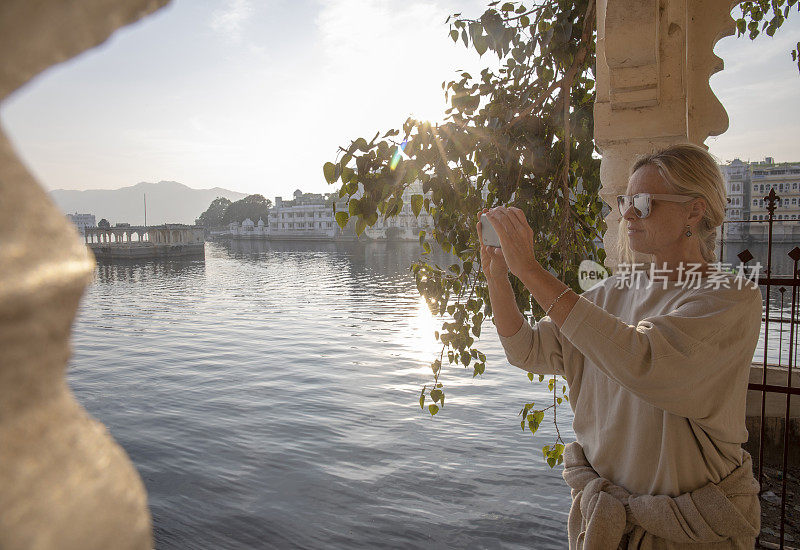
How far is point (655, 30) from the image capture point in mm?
2330

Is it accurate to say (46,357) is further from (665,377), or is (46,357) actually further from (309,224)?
(309,224)

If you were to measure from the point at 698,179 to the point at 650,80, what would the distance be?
0.99 metres

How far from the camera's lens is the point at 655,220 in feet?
5.33

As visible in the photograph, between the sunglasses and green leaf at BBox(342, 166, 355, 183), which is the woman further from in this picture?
green leaf at BBox(342, 166, 355, 183)

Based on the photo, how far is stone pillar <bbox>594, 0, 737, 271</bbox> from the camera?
92.8 inches

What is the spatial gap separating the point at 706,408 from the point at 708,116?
1635 mm

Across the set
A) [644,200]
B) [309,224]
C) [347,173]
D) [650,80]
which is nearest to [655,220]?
[644,200]

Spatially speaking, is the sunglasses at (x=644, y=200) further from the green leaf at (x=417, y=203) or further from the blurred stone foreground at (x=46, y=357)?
the blurred stone foreground at (x=46, y=357)

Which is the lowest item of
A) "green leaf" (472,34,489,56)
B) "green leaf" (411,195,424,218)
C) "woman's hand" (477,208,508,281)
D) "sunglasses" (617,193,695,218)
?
"woman's hand" (477,208,508,281)

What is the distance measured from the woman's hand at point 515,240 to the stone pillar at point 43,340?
4.32 feet

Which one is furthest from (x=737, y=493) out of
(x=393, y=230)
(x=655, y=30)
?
(x=393, y=230)

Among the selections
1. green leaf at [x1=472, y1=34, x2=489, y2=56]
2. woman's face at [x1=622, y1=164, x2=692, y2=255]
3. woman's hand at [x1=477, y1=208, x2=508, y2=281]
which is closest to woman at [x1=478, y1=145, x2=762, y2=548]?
woman's face at [x1=622, y1=164, x2=692, y2=255]

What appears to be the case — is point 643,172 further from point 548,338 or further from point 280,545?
point 280,545

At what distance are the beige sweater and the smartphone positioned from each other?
0.33 metres
